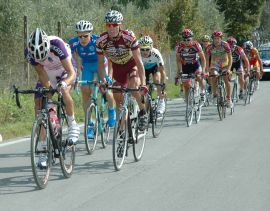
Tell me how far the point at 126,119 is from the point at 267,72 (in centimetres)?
2644

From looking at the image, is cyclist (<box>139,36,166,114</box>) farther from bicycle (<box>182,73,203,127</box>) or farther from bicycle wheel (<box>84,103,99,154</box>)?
bicycle wheel (<box>84,103,99,154</box>)

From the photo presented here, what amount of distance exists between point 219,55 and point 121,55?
Result: 6.28 m

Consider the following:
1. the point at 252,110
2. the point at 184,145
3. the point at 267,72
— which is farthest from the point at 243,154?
the point at 267,72

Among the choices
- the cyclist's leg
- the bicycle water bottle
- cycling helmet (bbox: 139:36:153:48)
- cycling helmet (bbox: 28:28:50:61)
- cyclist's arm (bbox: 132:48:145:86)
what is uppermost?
cycling helmet (bbox: 139:36:153:48)

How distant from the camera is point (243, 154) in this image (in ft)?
32.9

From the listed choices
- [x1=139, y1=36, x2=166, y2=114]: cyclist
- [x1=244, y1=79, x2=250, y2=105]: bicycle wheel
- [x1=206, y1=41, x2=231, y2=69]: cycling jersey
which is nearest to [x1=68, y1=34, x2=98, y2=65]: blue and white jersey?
[x1=139, y1=36, x2=166, y2=114]: cyclist

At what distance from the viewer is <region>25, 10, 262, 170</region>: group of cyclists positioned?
792 centimetres

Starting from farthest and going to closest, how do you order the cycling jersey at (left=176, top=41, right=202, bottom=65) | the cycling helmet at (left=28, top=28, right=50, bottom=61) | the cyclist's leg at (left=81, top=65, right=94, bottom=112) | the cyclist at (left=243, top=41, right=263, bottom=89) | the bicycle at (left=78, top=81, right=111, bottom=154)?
the cyclist at (left=243, top=41, right=263, bottom=89) < the cycling jersey at (left=176, top=41, right=202, bottom=65) < the cyclist's leg at (left=81, top=65, right=94, bottom=112) < the bicycle at (left=78, top=81, right=111, bottom=154) < the cycling helmet at (left=28, top=28, right=50, bottom=61)

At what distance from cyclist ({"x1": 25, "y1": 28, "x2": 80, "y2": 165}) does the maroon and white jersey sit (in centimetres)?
99

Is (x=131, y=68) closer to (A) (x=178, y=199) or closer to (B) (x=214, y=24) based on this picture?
(A) (x=178, y=199)

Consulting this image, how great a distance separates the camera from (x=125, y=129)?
884cm

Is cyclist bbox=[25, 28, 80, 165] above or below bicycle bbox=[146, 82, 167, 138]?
above

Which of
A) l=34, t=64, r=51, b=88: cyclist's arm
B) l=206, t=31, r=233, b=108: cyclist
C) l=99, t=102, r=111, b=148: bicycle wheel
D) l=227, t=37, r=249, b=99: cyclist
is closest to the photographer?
l=34, t=64, r=51, b=88: cyclist's arm

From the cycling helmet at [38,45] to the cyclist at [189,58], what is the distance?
6804mm
